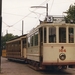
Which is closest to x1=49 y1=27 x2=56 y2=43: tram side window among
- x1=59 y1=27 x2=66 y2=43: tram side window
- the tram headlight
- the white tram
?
the white tram

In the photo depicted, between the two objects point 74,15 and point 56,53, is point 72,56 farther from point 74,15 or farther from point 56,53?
point 74,15

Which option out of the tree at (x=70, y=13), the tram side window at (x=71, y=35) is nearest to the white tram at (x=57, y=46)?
the tram side window at (x=71, y=35)

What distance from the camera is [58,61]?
1798 centimetres

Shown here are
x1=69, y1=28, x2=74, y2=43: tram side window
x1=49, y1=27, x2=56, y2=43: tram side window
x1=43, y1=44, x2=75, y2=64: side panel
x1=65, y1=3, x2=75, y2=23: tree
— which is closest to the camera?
x1=43, y1=44, x2=75, y2=64: side panel

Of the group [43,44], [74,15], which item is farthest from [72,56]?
[74,15]

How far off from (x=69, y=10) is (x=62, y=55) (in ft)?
69.6

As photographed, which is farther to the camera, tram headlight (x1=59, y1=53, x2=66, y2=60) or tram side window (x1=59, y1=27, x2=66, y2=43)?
tram side window (x1=59, y1=27, x2=66, y2=43)

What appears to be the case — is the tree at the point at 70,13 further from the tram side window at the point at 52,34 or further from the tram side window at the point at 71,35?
the tram side window at the point at 52,34

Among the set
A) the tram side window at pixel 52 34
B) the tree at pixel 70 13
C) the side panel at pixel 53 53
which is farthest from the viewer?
the tree at pixel 70 13

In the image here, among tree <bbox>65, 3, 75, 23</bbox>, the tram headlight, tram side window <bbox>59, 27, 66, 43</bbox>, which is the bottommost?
Answer: the tram headlight

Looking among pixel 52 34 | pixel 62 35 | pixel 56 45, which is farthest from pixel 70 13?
pixel 56 45

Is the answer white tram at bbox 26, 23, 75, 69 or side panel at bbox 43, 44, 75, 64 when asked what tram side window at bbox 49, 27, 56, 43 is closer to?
white tram at bbox 26, 23, 75, 69

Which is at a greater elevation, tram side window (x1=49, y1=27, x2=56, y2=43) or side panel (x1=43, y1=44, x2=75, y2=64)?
tram side window (x1=49, y1=27, x2=56, y2=43)

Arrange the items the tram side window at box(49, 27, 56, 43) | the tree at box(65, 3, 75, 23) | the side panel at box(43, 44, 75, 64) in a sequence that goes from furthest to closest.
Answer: the tree at box(65, 3, 75, 23) → the tram side window at box(49, 27, 56, 43) → the side panel at box(43, 44, 75, 64)
